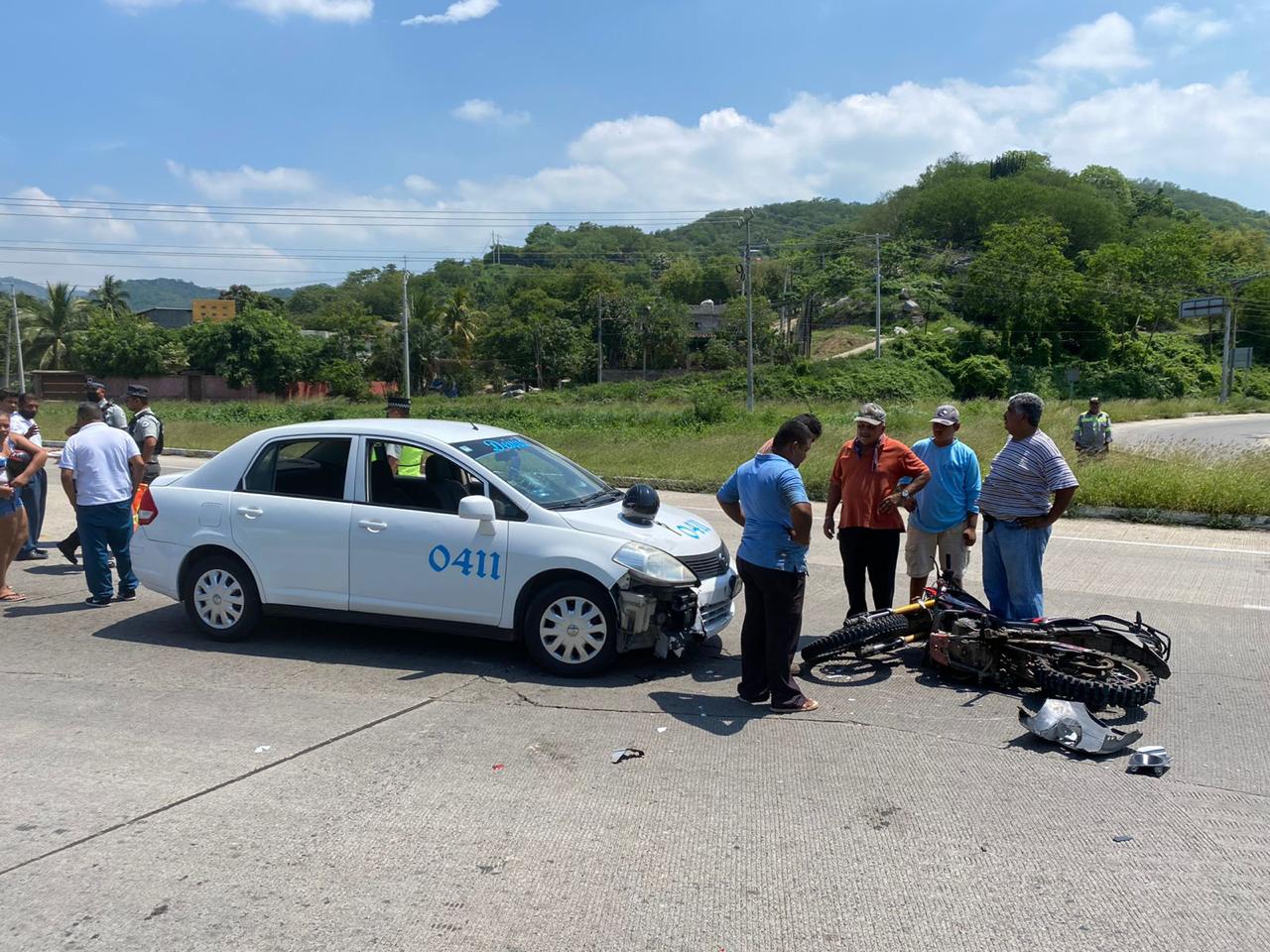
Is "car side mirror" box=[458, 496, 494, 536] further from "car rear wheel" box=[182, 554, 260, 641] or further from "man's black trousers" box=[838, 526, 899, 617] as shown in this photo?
"man's black trousers" box=[838, 526, 899, 617]

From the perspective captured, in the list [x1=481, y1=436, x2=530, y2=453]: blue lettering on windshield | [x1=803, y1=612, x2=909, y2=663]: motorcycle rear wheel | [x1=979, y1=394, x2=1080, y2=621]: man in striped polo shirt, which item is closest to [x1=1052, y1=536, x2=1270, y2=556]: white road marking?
[x1=979, y1=394, x2=1080, y2=621]: man in striped polo shirt

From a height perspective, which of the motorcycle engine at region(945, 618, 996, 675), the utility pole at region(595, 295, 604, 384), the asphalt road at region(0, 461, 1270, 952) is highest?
the utility pole at region(595, 295, 604, 384)

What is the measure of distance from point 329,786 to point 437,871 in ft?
3.55

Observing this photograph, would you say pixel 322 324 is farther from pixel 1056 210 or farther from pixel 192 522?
pixel 192 522

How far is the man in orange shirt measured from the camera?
706 centimetres

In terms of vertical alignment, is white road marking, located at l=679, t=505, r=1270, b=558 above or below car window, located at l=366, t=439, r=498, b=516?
below

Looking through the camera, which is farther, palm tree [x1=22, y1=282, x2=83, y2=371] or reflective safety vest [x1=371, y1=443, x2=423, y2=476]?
palm tree [x1=22, y1=282, x2=83, y2=371]

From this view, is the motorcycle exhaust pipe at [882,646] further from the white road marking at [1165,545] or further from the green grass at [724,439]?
the green grass at [724,439]

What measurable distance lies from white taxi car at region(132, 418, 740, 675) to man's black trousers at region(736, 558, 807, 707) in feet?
1.81

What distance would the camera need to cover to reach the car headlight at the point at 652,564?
20.4 ft

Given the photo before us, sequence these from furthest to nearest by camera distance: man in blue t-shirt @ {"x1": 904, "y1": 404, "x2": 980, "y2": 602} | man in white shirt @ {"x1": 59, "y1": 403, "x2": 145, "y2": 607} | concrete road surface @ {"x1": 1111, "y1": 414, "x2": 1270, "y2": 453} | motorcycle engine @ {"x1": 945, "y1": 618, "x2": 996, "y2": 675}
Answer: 1. concrete road surface @ {"x1": 1111, "y1": 414, "x2": 1270, "y2": 453}
2. man in white shirt @ {"x1": 59, "y1": 403, "x2": 145, "y2": 607}
3. man in blue t-shirt @ {"x1": 904, "y1": 404, "x2": 980, "y2": 602}
4. motorcycle engine @ {"x1": 945, "y1": 618, "x2": 996, "y2": 675}

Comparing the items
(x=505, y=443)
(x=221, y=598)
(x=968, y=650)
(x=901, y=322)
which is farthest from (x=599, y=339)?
(x=968, y=650)

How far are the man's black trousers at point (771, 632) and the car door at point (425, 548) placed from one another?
167 cm

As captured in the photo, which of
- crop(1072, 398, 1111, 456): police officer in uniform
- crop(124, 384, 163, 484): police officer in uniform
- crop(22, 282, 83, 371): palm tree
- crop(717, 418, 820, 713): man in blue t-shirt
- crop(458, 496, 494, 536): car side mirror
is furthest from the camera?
crop(22, 282, 83, 371): palm tree
